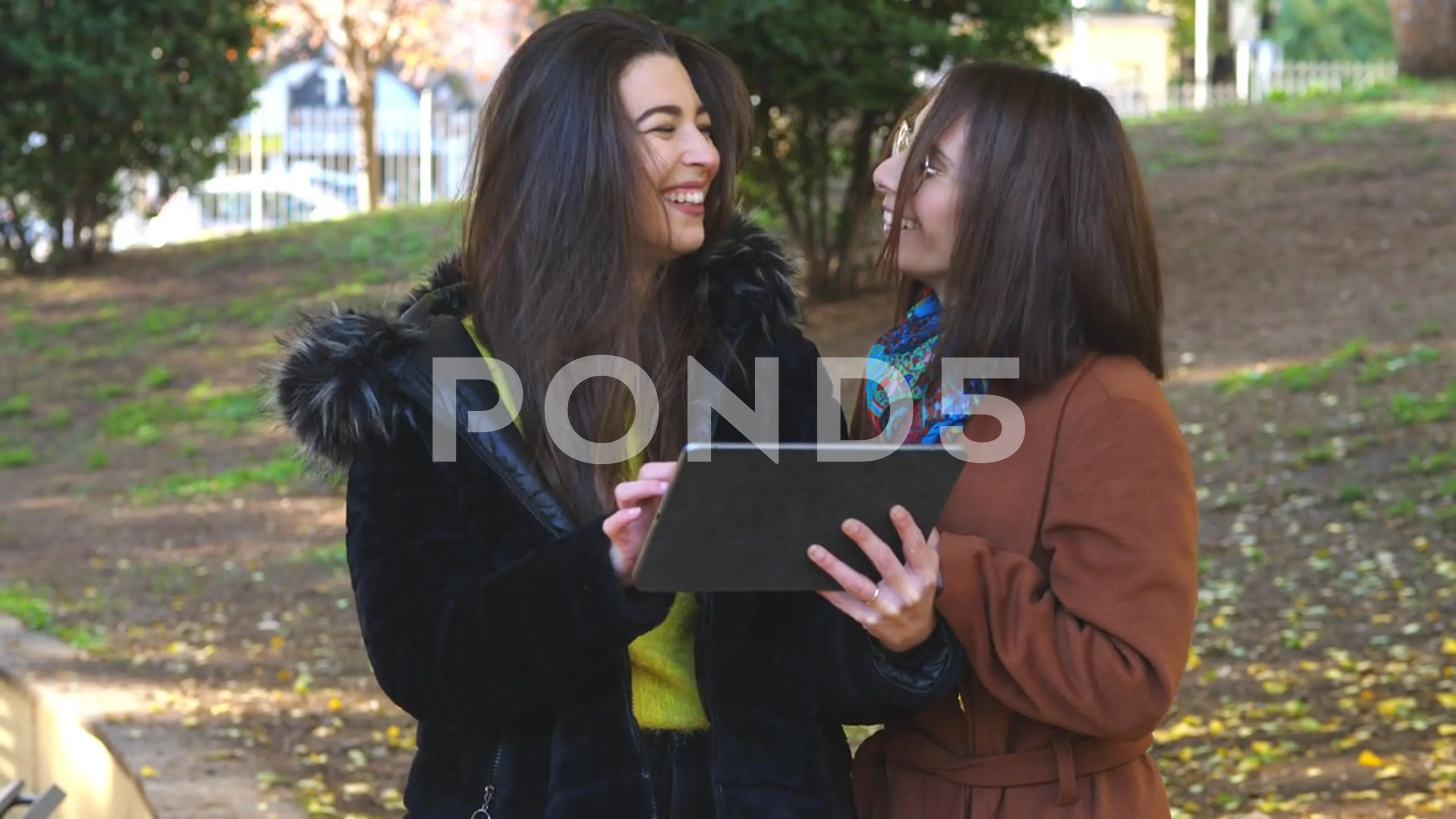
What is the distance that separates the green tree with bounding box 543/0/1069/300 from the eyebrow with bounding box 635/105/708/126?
6.45 m

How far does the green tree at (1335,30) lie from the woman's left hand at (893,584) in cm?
3850

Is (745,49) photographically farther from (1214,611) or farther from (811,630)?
(811,630)

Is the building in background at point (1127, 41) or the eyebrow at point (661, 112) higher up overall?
the building in background at point (1127, 41)

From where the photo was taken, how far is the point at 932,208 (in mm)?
2385

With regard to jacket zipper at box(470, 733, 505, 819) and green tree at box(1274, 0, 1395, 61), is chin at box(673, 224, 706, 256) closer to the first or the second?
jacket zipper at box(470, 733, 505, 819)

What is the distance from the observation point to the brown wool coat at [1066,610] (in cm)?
214

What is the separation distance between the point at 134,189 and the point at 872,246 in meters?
7.68

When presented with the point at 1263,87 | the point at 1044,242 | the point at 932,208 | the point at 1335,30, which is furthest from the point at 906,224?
the point at 1335,30

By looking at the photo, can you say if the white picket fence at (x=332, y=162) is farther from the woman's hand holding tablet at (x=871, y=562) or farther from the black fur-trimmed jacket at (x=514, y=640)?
the woman's hand holding tablet at (x=871, y=562)

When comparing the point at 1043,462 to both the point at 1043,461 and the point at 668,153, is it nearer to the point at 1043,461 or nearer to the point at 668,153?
the point at 1043,461

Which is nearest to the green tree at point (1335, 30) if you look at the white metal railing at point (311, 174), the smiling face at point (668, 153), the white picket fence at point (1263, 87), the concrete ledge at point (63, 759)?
the white picket fence at point (1263, 87)

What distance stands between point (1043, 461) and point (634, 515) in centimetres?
57

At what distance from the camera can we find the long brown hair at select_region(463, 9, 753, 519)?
239 cm

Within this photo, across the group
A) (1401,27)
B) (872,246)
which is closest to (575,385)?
(872,246)
